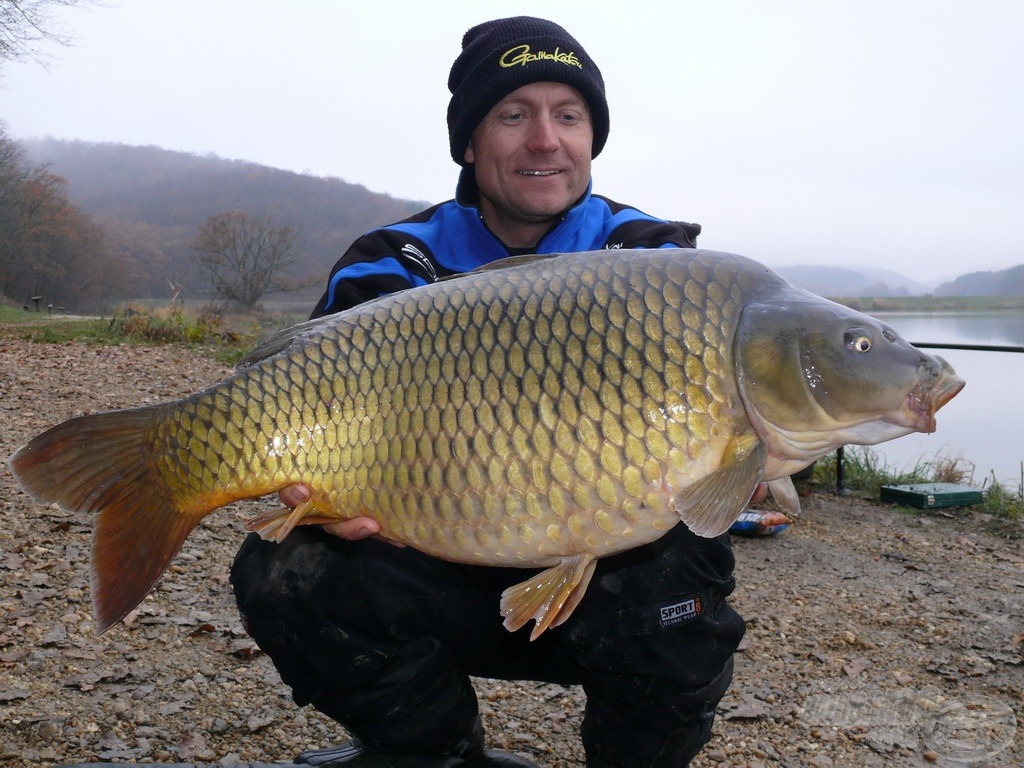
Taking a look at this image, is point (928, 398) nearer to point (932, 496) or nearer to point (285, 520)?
point (285, 520)

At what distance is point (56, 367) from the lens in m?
6.56

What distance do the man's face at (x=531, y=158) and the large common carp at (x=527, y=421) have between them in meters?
0.61

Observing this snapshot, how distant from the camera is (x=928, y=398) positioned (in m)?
1.22

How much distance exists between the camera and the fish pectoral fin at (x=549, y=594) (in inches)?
50.2

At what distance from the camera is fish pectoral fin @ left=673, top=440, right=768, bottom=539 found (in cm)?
118

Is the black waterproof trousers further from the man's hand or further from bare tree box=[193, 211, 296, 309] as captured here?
bare tree box=[193, 211, 296, 309]

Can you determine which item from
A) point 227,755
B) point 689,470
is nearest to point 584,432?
point 689,470

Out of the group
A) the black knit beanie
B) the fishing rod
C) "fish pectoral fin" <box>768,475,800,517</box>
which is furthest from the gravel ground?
the fishing rod

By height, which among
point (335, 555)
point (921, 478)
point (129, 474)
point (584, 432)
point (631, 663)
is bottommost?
point (921, 478)

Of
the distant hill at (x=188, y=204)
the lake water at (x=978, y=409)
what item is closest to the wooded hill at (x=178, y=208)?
the distant hill at (x=188, y=204)

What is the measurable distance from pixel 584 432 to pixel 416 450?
270mm

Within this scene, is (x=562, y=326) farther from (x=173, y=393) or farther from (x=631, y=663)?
(x=173, y=393)

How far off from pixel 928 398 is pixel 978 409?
27.7 ft

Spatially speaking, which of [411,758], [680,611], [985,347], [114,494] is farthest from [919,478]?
[114,494]
